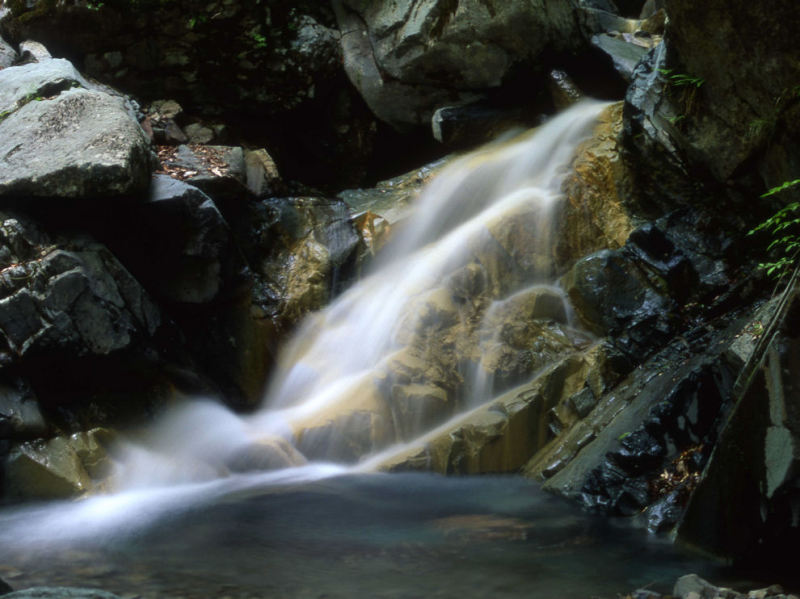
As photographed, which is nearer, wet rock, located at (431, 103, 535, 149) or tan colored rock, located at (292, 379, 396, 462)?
tan colored rock, located at (292, 379, 396, 462)

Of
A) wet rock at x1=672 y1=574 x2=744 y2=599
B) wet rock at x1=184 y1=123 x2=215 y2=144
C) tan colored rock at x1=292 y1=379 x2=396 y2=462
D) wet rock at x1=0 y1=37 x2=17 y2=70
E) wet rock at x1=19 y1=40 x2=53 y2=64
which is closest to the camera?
wet rock at x1=672 y1=574 x2=744 y2=599

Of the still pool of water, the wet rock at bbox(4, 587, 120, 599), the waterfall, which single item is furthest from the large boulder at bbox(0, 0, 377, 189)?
the wet rock at bbox(4, 587, 120, 599)

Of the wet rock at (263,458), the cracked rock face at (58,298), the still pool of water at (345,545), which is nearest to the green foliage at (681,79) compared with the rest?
the still pool of water at (345,545)

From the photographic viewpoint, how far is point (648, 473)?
4797 millimetres

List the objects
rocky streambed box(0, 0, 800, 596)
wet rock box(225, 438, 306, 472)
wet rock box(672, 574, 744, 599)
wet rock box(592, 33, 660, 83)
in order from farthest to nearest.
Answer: wet rock box(592, 33, 660, 83)
wet rock box(225, 438, 306, 472)
rocky streambed box(0, 0, 800, 596)
wet rock box(672, 574, 744, 599)

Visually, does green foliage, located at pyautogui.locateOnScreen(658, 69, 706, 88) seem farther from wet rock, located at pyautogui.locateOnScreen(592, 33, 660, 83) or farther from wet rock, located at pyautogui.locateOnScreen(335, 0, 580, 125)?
wet rock, located at pyautogui.locateOnScreen(335, 0, 580, 125)

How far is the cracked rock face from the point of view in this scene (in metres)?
5.81

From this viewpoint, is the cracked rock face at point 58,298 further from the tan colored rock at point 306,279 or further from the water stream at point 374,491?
the tan colored rock at point 306,279

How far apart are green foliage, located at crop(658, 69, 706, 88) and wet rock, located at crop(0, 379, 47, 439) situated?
6.24 metres

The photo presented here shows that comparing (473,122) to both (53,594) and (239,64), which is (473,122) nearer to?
(239,64)

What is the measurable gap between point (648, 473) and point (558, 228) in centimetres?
343

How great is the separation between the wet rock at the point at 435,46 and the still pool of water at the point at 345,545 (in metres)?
6.59

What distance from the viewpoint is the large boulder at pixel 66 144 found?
6.09 metres

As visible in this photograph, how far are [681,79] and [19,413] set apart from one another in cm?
637
